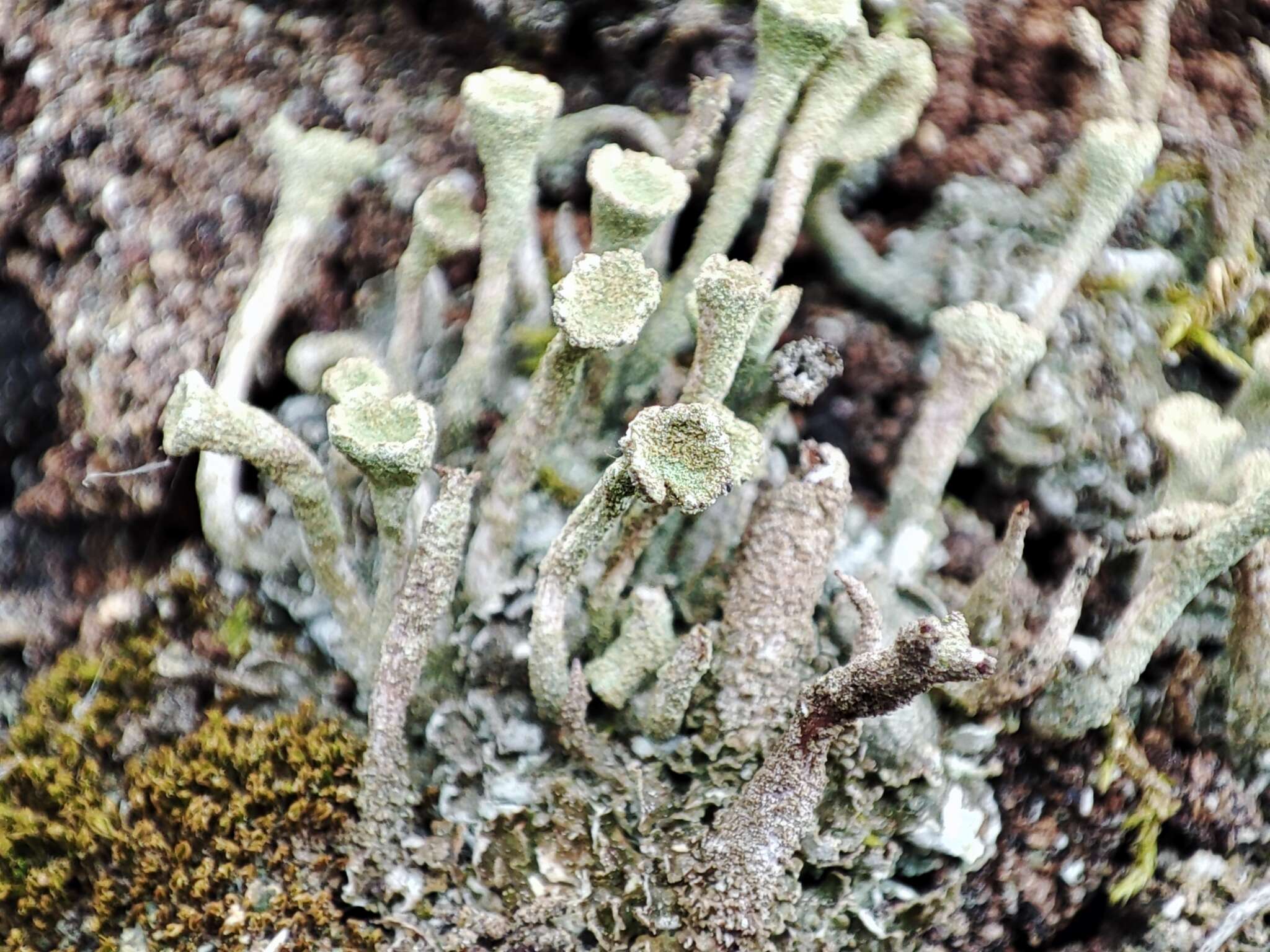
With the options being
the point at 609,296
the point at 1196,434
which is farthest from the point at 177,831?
the point at 1196,434

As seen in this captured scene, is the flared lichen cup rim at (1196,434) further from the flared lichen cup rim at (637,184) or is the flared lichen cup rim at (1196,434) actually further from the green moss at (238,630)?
the green moss at (238,630)

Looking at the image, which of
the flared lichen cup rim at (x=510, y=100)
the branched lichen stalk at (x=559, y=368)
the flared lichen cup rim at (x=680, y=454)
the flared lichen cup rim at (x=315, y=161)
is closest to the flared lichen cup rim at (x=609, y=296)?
the branched lichen stalk at (x=559, y=368)

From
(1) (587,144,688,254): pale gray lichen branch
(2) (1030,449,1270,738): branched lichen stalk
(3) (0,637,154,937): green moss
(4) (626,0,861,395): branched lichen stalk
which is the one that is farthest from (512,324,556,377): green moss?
(2) (1030,449,1270,738): branched lichen stalk

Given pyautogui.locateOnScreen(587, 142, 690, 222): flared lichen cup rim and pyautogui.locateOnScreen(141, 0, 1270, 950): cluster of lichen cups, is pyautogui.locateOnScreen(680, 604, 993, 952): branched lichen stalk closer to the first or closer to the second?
pyautogui.locateOnScreen(141, 0, 1270, 950): cluster of lichen cups

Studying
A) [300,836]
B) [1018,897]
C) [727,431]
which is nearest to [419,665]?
[300,836]

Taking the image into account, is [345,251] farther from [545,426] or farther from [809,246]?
[809,246]

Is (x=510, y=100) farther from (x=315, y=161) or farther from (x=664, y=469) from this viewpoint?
(x=664, y=469)
